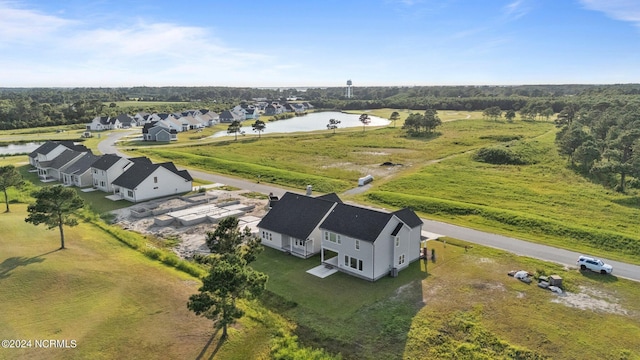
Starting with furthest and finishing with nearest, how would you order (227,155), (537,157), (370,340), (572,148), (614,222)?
(227,155), (537,157), (572,148), (614,222), (370,340)

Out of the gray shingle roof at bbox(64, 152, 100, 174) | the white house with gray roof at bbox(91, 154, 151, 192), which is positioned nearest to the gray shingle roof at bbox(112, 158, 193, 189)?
the white house with gray roof at bbox(91, 154, 151, 192)

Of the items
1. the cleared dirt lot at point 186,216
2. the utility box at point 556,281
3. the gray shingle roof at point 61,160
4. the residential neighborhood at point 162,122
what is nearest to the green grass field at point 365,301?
the utility box at point 556,281

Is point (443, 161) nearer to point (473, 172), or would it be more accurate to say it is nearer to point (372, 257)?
point (473, 172)

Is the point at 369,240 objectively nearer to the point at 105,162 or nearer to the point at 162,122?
the point at 105,162

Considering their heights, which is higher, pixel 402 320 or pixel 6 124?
pixel 6 124

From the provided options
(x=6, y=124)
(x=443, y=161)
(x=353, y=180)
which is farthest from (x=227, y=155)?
(x=6, y=124)

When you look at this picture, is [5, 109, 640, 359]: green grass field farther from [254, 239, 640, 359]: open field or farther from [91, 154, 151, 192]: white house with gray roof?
[91, 154, 151, 192]: white house with gray roof
